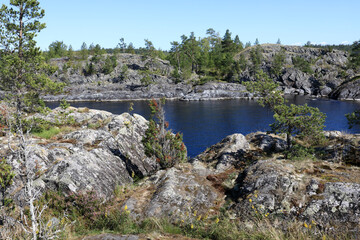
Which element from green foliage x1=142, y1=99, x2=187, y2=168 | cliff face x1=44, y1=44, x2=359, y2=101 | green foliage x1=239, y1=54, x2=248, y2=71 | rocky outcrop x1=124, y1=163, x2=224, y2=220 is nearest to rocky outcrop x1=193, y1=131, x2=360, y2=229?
rocky outcrop x1=124, y1=163, x2=224, y2=220

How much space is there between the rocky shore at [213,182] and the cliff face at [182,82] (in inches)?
4002

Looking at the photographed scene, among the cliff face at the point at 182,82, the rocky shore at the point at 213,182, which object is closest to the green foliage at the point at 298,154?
the rocky shore at the point at 213,182

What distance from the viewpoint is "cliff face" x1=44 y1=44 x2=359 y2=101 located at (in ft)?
427

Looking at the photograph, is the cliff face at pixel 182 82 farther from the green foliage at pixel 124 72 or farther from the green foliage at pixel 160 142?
the green foliage at pixel 160 142

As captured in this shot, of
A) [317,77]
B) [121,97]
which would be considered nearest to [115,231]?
[121,97]

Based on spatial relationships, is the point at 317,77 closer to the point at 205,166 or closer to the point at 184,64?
the point at 184,64

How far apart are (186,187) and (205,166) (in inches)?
379

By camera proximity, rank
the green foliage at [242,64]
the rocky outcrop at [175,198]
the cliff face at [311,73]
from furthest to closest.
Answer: the green foliage at [242,64] → the cliff face at [311,73] → the rocky outcrop at [175,198]

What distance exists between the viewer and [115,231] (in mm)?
10891

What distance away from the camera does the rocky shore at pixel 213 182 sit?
477 inches

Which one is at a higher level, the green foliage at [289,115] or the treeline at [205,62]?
the treeline at [205,62]

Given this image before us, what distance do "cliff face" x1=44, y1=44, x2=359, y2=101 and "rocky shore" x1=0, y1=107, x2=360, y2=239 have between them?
333 feet

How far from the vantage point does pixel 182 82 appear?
14962 cm

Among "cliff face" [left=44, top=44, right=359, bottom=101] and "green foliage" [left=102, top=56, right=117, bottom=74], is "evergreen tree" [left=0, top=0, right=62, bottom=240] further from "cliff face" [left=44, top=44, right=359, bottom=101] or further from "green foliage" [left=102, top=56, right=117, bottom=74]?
"green foliage" [left=102, top=56, right=117, bottom=74]
